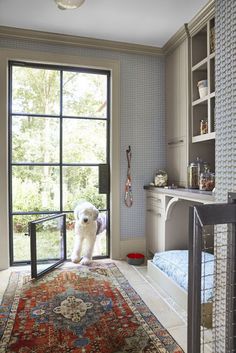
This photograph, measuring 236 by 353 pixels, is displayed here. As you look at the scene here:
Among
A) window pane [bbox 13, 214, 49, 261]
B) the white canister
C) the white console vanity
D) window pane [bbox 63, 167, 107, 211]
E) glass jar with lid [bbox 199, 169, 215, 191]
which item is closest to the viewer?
glass jar with lid [bbox 199, 169, 215, 191]

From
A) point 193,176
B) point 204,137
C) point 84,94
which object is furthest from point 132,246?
point 84,94

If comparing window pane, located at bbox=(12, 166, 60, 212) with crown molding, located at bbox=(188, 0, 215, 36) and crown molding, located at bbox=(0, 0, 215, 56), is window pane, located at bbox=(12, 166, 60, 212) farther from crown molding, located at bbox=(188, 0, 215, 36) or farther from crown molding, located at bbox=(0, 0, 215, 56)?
crown molding, located at bbox=(188, 0, 215, 36)

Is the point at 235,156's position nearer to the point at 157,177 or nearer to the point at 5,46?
the point at 157,177

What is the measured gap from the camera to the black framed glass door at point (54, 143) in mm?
2939

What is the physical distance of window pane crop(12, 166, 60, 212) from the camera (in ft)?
9.68

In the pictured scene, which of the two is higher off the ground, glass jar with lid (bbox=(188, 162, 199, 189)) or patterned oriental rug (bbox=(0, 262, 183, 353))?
glass jar with lid (bbox=(188, 162, 199, 189))

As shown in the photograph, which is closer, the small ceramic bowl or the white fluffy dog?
the white fluffy dog

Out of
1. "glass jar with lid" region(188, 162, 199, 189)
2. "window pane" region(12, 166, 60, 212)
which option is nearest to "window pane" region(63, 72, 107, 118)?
"window pane" region(12, 166, 60, 212)

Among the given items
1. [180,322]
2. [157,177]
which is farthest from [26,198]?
[180,322]

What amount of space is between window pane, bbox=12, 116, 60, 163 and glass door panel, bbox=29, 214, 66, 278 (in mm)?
705

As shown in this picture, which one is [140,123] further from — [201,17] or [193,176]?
[201,17]

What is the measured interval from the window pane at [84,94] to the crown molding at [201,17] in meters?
1.08

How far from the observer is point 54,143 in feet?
9.96

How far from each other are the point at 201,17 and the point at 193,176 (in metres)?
1.47
